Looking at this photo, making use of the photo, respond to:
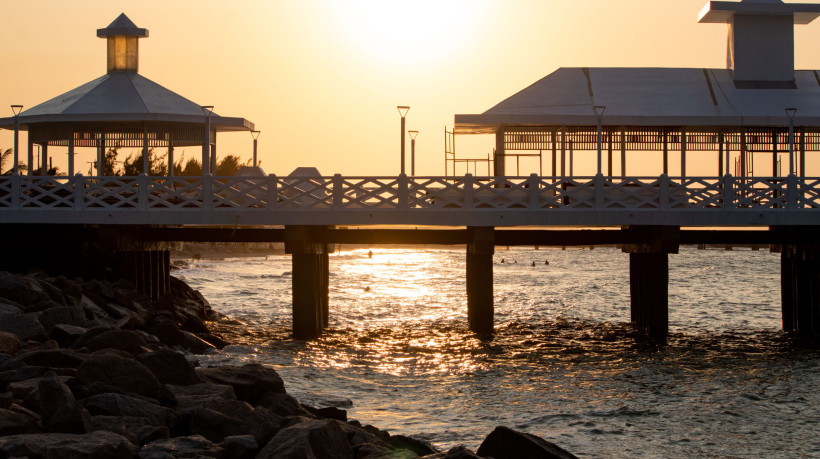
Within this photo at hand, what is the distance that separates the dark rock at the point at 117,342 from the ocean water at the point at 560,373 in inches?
124

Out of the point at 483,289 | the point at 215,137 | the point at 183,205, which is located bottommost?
the point at 483,289

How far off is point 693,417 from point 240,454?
885cm

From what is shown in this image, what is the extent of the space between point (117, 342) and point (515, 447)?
7253 millimetres

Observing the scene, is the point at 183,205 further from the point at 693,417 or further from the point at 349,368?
the point at 693,417

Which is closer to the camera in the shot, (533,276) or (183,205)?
(183,205)

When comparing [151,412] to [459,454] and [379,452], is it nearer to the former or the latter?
[379,452]

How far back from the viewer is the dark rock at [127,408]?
1223 cm

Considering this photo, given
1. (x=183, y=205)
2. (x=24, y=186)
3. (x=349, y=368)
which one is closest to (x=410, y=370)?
(x=349, y=368)

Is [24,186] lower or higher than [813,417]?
higher

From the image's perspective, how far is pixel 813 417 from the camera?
1738cm

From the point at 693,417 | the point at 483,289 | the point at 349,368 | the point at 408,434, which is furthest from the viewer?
the point at 483,289

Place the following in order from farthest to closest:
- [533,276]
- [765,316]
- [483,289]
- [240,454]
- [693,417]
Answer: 1. [533,276]
2. [765,316]
3. [483,289]
4. [693,417]
5. [240,454]

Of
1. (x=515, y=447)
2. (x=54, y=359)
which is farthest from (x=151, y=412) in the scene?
(x=515, y=447)

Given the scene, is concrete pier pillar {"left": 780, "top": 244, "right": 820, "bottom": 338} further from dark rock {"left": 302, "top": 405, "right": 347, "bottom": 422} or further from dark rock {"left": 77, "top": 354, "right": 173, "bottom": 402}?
dark rock {"left": 77, "top": 354, "right": 173, "bottom": 402}
